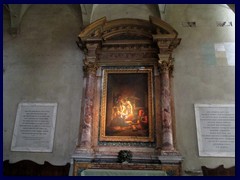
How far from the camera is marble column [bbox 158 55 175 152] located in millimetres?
5723

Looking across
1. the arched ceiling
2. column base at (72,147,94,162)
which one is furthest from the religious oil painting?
the arched ceiling

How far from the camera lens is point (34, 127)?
630cm

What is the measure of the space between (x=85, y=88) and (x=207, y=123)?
315cm

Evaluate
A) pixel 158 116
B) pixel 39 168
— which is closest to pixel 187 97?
pixel 158 116

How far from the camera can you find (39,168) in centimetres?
589

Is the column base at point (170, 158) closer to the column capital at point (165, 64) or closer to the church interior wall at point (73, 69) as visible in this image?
the church interior wall at point (73, 69)

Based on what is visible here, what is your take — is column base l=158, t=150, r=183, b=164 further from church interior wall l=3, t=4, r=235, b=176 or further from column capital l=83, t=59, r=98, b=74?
column capital l=83, t=59, r=98, b=74

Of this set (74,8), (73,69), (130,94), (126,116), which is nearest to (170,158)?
(126,116)

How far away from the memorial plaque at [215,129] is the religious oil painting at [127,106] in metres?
1.19

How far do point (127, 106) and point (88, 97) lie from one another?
3.29 feet

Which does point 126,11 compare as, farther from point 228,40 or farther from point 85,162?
point 85,162

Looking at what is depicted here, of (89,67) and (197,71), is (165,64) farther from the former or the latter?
(89,67)

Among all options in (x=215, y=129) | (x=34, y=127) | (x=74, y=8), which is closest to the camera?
(x=215, y=129)

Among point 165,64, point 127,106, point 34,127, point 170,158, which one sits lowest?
point 170,158
